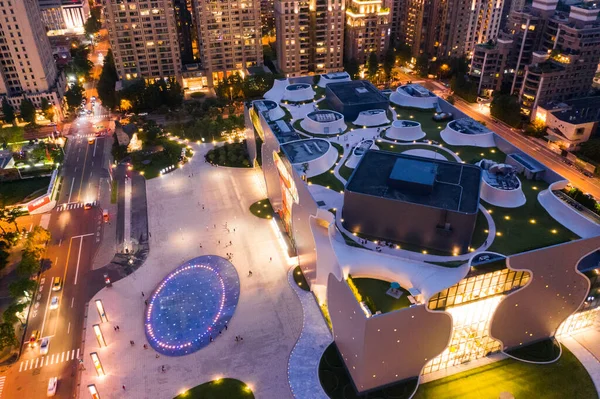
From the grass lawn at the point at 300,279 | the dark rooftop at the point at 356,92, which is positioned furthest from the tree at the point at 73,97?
the grass lawn at the point at 300,279

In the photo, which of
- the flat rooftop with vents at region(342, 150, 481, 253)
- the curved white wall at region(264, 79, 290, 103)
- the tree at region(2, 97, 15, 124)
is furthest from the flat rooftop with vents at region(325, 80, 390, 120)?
the tree at region(2, 97, 15, 124)

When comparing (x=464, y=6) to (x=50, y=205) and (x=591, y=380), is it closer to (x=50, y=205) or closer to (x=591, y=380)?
(x=591, y=380)

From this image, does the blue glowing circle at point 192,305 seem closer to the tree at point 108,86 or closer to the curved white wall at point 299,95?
the curved white wall at point 299,95

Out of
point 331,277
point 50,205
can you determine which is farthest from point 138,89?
point 331,277

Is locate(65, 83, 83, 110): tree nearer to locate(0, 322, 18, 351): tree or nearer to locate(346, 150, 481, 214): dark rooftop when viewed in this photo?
locate(0, 322, 18, 351): tree

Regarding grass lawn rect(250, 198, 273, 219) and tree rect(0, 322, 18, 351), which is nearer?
tree rect(0, 322, 18, 351)

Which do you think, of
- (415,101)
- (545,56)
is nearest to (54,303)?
(415,101)
